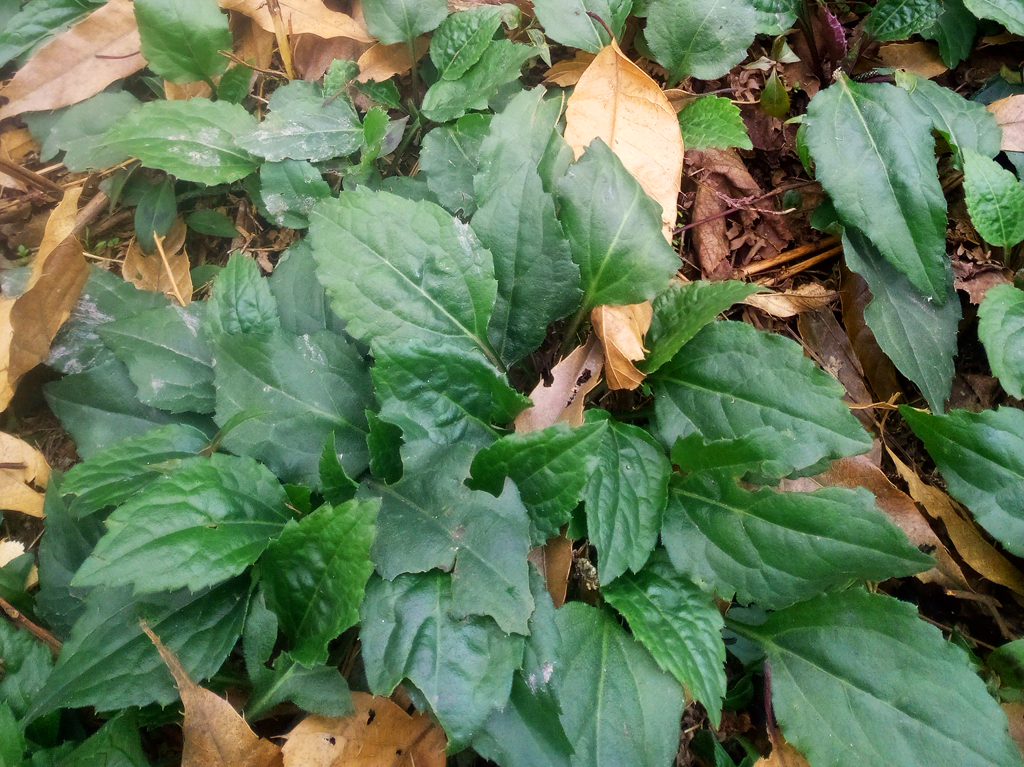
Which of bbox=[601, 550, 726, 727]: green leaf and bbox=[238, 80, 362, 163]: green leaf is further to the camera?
bbox=[238, 80, 362, 163]: green leaf

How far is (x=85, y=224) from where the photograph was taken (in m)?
1.70

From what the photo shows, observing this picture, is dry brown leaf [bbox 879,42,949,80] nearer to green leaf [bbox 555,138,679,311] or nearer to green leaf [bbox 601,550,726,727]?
green leaf [bbox 555,138,679,311]

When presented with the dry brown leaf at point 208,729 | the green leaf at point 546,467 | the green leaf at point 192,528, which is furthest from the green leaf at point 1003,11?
the dry brown leaf at point 208,729

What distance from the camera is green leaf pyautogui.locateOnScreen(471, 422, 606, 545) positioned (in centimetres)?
118

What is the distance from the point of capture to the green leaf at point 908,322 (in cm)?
151

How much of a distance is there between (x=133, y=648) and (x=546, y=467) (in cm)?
91

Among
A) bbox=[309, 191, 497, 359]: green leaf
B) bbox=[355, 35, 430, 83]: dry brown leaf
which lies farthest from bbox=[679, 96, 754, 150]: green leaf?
bbox=[355, 35, 430, 83]: dry brown leaf

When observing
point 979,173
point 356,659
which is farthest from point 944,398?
point 356,659

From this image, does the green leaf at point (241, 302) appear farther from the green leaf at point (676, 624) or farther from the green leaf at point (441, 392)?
the green leaf at point (676, 624)

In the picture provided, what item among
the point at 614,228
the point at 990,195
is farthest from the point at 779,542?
the point at 990,195

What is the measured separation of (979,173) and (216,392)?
1.96 meters

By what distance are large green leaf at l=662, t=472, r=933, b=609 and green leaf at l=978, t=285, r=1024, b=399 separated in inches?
22.9

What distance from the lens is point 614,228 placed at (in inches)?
55.2

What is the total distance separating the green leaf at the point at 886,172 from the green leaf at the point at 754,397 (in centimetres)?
48
